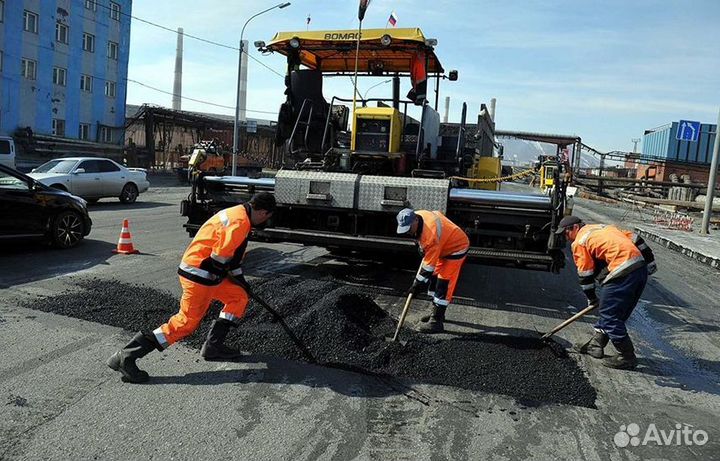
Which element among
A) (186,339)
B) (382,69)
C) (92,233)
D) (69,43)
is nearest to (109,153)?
(69,43)

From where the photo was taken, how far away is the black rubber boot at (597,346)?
493 cm

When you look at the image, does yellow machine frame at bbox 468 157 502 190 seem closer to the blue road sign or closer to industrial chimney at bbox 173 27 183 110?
the blue road sign

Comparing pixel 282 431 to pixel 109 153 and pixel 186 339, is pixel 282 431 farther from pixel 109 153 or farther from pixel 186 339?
pixel 109 153

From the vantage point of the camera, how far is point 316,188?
676 centimetres

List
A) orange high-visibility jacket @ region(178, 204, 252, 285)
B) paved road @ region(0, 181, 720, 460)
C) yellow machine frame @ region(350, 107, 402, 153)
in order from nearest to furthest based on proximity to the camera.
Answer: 1. paved road @ region(0, 181, 720, 460)
2. orange high-visibility jacket @ region(178, 204, 252, 285)
3. yellow machine frame @ region(350, 107, 402, 153)

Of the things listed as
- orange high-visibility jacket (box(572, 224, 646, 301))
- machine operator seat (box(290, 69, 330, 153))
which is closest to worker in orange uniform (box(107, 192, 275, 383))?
orange high-visibility jacket (box(572, 224, 646, 301))

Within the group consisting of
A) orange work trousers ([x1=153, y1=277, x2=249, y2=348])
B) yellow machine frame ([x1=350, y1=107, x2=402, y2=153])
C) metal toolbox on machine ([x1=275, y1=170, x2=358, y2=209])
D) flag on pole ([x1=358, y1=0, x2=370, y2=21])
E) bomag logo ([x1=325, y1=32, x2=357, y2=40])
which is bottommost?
orange work trousers ([x1=153, y1=277, x2=249, y2=348])

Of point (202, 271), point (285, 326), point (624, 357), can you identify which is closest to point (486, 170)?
point (624, 357)

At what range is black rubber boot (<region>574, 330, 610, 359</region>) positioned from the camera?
493 cm

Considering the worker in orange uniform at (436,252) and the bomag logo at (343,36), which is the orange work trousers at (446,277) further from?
the bomag logo at (343,36)

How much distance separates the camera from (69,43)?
1310 inches

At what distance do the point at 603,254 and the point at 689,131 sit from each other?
34.2 meters

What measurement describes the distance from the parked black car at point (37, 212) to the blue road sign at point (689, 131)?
3476cm

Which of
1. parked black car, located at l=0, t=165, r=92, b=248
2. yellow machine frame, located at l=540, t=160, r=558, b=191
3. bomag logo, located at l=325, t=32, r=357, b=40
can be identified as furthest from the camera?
parked black car, located at l=0, t=165, r=92, b=248
